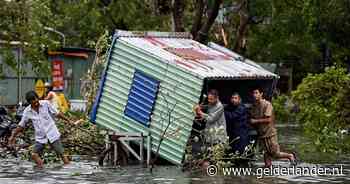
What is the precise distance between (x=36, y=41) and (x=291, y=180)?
1139 centimetres

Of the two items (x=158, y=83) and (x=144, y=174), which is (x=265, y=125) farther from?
(x=144, y=174)

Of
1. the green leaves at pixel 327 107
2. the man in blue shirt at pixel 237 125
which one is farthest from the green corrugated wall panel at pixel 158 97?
the green leaves at pixel 327 107

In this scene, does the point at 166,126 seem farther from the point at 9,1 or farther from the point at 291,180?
the point at 9,1

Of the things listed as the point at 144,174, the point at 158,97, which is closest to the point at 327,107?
the point at 158,97

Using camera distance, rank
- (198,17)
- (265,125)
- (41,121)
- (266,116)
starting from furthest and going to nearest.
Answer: (198,17), (265,125), (266,116), (41,121)

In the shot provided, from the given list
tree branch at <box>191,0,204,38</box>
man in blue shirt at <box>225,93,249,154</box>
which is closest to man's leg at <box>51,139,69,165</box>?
man in blue shirt at <box>225,93,249,154</box>

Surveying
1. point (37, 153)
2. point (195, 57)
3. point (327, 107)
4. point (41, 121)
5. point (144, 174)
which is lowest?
point (144, 174)

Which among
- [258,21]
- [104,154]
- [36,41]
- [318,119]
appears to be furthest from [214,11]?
[104,154]

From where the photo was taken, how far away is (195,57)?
1992 centimetres

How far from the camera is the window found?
63.4ft

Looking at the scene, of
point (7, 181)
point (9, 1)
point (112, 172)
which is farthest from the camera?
point (9, 1)

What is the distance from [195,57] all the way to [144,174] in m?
2.96

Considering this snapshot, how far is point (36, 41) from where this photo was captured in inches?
1052

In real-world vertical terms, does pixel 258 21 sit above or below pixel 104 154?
above
